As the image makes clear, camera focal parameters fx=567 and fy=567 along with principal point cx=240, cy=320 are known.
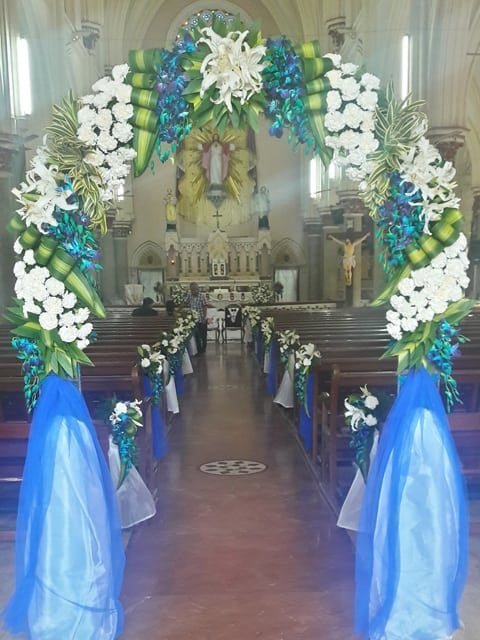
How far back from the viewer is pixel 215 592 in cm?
372

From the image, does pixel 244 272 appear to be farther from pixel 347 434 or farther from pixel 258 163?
pixel 347 434

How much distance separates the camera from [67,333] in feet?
10.8

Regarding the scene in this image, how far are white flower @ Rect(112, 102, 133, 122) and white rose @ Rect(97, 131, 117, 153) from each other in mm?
122

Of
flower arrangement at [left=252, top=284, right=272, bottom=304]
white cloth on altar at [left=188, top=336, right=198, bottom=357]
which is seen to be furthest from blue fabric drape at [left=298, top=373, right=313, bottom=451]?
flower arrangement at [left=252, top=284, right=272, bottom=304]

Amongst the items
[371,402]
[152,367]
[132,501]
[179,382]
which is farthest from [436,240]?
[179,382]

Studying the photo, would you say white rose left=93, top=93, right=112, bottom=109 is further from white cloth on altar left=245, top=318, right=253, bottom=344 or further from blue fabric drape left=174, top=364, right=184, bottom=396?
white cloth on altar left=245, top=318, right=253, bottom=344

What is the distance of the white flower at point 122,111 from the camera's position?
3.37m

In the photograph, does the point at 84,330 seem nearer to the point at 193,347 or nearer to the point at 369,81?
the point at 369,81

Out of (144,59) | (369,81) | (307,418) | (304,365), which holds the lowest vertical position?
(307,418)

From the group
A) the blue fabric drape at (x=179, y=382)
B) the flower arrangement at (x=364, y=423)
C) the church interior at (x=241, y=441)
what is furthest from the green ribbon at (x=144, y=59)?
the blue fabric drape at (x=179, y=382)

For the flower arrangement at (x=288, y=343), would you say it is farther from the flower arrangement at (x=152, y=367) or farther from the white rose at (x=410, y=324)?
the white rose at (x=410, y=324)

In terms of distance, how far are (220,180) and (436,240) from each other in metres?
25.6

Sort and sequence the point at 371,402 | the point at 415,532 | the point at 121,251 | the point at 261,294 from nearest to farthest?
1. the point at 415,532
2. the point at 371,402
3. the point at 261,294
4. the point at 121,251

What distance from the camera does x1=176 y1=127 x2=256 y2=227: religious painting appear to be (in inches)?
1105
